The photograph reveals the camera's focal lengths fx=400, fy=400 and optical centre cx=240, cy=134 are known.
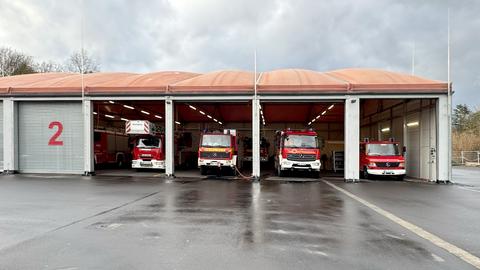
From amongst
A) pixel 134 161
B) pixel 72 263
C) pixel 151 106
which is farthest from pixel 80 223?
pixel 151 106

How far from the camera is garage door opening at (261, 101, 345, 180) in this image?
22047 mm

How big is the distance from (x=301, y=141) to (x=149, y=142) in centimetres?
965

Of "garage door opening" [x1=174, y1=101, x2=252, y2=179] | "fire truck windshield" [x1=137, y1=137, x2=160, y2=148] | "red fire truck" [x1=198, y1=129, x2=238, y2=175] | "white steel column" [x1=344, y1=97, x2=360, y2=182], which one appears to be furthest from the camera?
"fire truck windshield" [x1=137, y1=137, x2=160, y2=148]

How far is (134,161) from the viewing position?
25.2 m

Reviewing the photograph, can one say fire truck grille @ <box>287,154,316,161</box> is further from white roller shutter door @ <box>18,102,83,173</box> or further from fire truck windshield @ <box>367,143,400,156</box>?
white roller shutter door @ <box>18,102,83,173</box>

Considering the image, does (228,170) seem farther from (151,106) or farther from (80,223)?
(80,223)

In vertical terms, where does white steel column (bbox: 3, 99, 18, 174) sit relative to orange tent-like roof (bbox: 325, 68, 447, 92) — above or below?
below

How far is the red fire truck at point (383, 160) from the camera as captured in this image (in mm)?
21734

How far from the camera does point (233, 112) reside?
1507 inches

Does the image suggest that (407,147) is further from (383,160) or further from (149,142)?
(149,142)

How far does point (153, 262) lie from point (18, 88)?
21213 millimetres

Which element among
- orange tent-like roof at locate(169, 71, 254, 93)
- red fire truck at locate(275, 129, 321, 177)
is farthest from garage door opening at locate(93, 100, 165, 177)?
red fire truck at locate(275, 129, 321, 177)

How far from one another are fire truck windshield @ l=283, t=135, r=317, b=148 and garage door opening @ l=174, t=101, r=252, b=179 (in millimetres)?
3359

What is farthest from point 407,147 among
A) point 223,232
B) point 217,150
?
point 223,232
